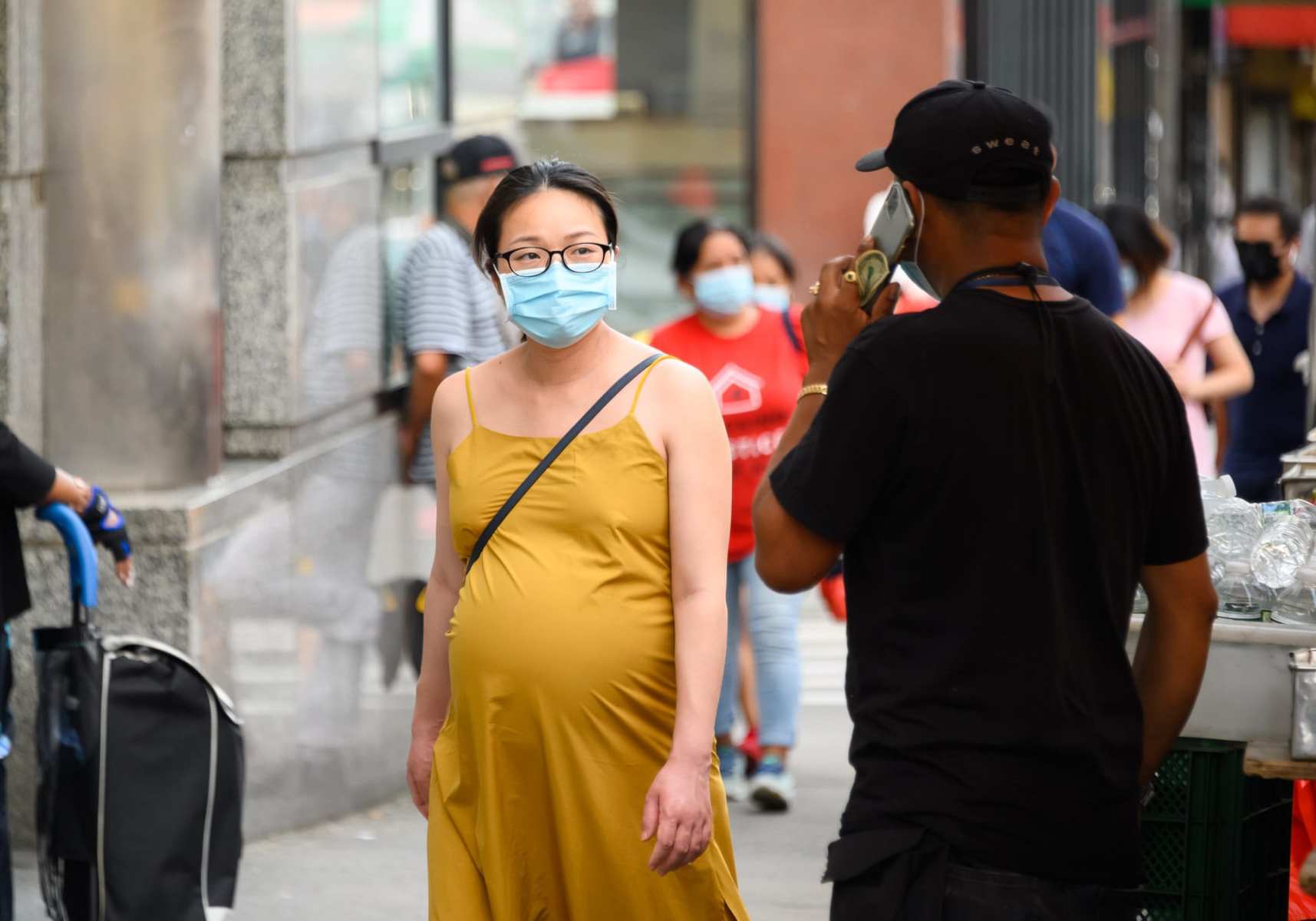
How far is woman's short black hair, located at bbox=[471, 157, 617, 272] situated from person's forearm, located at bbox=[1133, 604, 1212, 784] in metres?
1.21

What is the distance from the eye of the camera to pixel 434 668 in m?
3.50

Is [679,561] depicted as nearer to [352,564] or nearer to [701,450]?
[701,450]

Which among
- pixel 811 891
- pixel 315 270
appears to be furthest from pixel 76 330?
pixel 811 891

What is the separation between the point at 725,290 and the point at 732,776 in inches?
63.5

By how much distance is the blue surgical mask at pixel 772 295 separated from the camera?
320 inches

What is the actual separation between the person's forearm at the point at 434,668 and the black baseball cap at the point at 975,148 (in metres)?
1.21

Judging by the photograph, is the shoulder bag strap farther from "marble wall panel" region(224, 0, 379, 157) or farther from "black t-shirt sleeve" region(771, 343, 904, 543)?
"black t-shirt sleeve" region(771, 343, 904, 543)

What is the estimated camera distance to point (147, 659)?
4.32 metres

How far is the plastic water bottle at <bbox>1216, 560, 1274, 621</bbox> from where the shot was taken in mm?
3543

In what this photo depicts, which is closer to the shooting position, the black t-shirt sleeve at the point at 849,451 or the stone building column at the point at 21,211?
the black t-shirt sleeve at the point at 849,451

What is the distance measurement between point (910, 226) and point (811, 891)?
10.6 ft

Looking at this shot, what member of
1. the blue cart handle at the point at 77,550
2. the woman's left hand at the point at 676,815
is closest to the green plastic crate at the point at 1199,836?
the woman's left hand at the point at 676,815

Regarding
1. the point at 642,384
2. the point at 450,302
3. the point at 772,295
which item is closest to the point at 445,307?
the point at 450,302

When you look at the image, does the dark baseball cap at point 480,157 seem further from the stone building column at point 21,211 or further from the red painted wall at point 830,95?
the red painted wall at point 830,95
